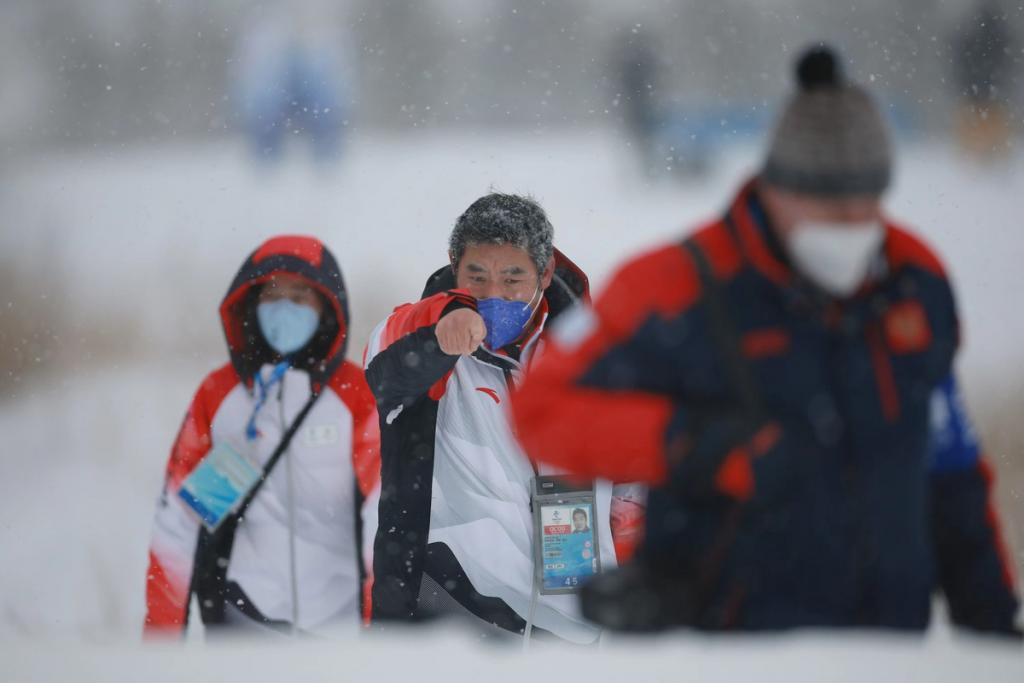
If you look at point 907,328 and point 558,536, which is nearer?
point 907,328

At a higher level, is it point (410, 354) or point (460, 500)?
point (410, 354)

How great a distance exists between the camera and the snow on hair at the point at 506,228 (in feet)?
9.36

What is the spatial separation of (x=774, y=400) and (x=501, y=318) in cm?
134

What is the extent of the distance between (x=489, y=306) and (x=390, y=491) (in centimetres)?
49

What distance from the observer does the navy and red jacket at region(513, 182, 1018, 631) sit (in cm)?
145

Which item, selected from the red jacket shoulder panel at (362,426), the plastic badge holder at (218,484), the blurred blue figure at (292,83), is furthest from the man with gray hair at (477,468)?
the blurred blue figure at (292,83)

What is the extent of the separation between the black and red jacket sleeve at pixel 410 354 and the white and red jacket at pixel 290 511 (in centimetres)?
76

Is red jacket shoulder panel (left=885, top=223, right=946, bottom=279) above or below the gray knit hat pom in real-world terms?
below

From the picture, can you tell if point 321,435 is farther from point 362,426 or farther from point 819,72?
point 819,72

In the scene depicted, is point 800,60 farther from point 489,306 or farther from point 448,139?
point 448,139

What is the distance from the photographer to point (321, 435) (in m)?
3.45

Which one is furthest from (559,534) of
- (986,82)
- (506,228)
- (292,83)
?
(292,83)

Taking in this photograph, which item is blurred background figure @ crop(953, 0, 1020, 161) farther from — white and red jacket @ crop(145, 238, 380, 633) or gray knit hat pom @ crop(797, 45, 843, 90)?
gray knit hat pom @ crop(797, 45, 843, 90)

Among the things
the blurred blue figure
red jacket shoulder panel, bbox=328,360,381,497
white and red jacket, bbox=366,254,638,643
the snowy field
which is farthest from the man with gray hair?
the blurred blue figure
